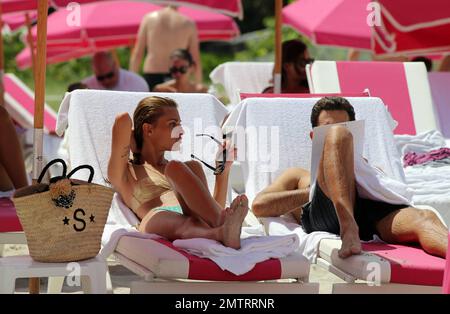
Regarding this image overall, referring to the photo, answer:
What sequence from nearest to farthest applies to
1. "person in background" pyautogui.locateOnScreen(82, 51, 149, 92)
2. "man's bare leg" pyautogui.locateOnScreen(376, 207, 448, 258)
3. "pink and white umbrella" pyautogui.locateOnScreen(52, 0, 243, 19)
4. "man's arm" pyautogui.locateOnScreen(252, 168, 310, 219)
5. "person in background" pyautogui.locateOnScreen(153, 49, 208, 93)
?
"man's bare leg" pyautogui.locateOnScreen(376, 207, 448, 258)
"man's arm" pyautogui.locateOnScreen(252, 168, 310, 219)
"pink and white umbrella" pyautogui.locateOnScreen(52, 0, 243, 19)
"person in background" pyautogui.locateOnScreen(153, 49, 208, 93)
"person in background" pyautogui.locateOnScreen(82, 51, 149, 92)

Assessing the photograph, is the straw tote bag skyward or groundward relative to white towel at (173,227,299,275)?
skyward

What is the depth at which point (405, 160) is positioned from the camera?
6.40 meters

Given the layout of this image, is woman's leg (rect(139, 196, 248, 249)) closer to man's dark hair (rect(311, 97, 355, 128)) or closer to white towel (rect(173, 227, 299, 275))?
white towel (rect(173, 227, 299, 275))

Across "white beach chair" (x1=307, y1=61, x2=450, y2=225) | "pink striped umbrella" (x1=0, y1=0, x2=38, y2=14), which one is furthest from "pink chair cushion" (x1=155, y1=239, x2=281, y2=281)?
"pink striped umbrella" (x1=0, y1=0, x2=38, y2=14)

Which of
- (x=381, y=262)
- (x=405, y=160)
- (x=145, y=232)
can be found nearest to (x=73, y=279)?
(x=145, y=232)

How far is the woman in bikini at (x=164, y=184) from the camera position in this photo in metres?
4.17

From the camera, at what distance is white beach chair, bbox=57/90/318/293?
3.85 metres

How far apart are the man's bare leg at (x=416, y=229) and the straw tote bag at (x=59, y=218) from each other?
1370 mm

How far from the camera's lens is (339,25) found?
9.58 m

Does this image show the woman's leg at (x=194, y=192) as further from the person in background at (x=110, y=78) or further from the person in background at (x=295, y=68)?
the person in background at (x=110, y=78)

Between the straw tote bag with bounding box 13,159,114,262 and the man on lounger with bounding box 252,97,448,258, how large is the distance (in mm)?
1045

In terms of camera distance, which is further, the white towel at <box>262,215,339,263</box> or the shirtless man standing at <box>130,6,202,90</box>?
the shirtless man standing at <box>130,6,202,90</box>

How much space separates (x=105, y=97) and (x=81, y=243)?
1.55m

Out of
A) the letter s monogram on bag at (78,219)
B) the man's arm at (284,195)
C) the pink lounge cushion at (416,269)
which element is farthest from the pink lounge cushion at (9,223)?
the pink lounge cushion at (416,269)
